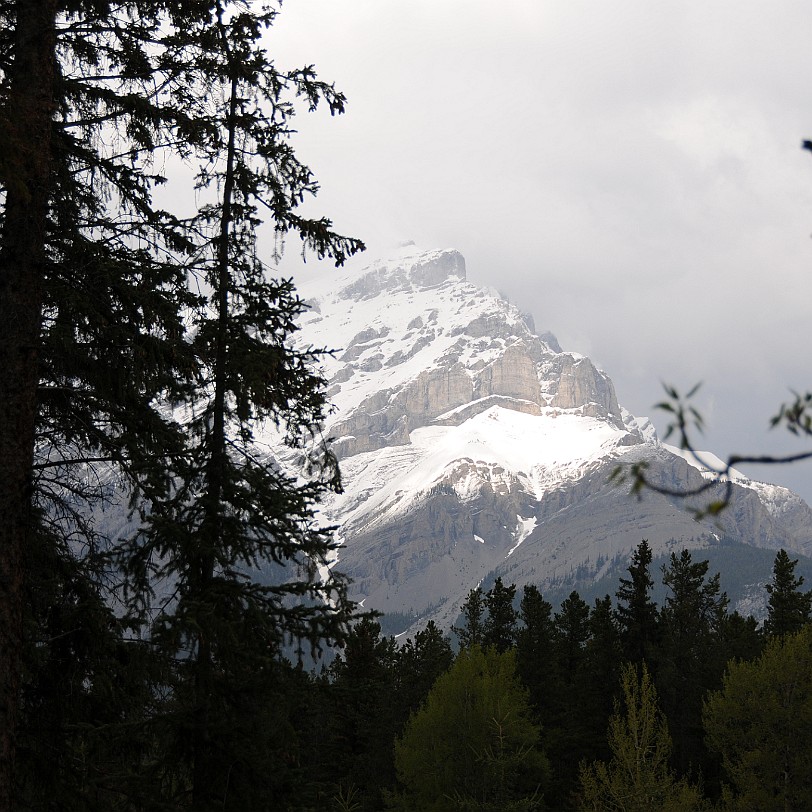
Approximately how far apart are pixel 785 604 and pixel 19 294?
50.5 metres

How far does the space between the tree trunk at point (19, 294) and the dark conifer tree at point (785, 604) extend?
4729 centimetres

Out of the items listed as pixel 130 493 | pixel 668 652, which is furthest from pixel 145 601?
pixel 668 652

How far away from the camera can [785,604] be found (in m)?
51.2

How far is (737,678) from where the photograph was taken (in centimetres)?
3159

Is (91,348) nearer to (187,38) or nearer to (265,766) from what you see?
(187,38)

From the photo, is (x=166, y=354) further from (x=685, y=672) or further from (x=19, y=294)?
(x=685, y=672)

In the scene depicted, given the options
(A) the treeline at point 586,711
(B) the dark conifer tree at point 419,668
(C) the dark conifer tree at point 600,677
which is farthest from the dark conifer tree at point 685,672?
(B) the dark conifer tree at point 419,668

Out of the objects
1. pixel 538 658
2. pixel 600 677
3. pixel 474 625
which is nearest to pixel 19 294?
pixel 600 677

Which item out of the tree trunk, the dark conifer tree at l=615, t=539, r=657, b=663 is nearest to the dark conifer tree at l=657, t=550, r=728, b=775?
the dark conifer tree at l=615, t=539, r=657, b=663

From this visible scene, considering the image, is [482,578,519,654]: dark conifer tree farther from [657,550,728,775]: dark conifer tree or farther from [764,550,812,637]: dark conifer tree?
[764,550,812,637]: dark conifer tree

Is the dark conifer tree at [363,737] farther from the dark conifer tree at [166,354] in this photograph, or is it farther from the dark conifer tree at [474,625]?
the dark conifer tree at [166,354]

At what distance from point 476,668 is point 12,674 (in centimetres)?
2471

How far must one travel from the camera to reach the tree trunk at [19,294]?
8.09 m

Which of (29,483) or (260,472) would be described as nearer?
(29,483)
